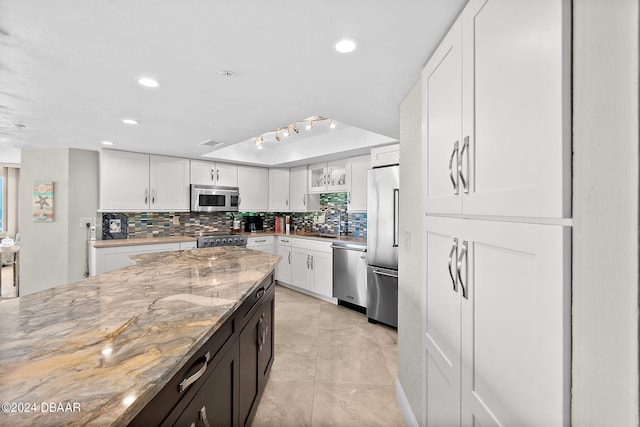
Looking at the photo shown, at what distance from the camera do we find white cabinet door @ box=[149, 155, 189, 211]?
4.25m

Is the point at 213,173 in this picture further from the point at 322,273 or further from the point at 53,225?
the point at 322,273

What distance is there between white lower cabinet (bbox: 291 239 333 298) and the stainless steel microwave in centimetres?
124

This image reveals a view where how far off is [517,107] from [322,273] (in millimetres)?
3700

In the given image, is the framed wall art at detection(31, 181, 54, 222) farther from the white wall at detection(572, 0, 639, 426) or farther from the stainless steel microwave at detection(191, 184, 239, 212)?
the white wall at detection(572, 0, 639, 426)

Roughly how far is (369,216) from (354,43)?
2211mm

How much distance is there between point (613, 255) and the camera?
1.74 ft

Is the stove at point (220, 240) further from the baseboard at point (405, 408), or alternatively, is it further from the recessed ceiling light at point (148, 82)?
the baseboard at point (405, 408)

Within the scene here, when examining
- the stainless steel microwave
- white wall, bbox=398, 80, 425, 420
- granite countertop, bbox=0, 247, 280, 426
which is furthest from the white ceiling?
the stainless steel microwave

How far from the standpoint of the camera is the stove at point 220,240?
449 centimetres

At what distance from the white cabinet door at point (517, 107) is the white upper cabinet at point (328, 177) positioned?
10.8 ft

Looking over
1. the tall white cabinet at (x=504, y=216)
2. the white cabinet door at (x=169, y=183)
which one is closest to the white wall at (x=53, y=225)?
the white cabinet door at (x=169, y=183)

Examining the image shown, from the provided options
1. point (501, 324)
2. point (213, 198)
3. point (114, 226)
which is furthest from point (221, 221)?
point (501, 324)

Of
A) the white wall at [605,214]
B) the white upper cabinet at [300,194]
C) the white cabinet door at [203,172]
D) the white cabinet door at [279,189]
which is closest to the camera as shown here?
the white wall at [605,214]

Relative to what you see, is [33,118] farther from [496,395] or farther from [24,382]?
[496,395]
